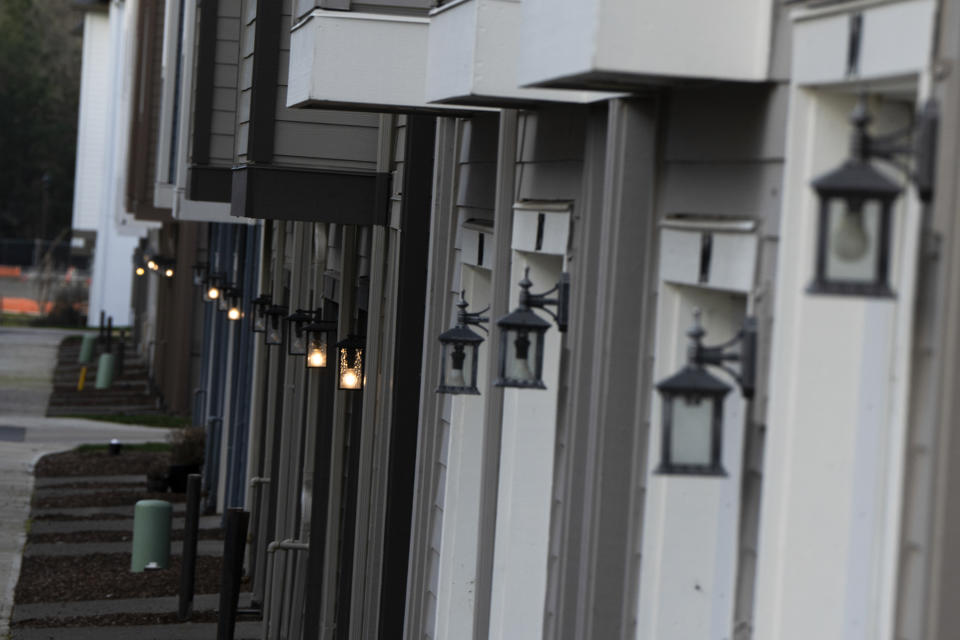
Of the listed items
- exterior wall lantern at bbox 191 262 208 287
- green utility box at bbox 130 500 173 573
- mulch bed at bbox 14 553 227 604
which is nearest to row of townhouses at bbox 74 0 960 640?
mulch bed at bbox 14 553 227 604

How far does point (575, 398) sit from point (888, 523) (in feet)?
6.21

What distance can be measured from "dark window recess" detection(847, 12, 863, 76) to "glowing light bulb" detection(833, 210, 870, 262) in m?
0.72

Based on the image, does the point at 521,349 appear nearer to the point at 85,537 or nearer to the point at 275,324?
the point at 275,324

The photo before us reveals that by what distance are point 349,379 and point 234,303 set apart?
8.83 metres

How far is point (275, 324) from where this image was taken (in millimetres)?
13602

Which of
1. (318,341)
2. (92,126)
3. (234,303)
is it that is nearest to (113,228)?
(92,126)

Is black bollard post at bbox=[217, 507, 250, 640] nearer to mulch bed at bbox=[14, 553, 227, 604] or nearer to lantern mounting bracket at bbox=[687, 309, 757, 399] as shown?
mulch bed at bbox=[14, 553, 227, 604]

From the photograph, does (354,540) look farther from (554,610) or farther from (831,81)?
(831,81)

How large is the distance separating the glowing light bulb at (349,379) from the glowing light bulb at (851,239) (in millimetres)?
6829

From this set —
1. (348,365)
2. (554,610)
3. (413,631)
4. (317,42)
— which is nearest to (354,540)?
(348,365)

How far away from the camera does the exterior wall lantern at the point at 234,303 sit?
→ 17688mm

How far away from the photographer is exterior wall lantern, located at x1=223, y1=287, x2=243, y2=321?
1769 centimetres

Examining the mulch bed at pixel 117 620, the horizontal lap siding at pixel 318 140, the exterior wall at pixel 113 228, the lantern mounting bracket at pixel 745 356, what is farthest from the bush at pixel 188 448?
the lantern mounting bracket at pixel 745 356

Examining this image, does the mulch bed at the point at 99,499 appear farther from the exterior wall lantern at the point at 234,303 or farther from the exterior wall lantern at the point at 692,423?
the exterior wall lantern at the point at 692,423
